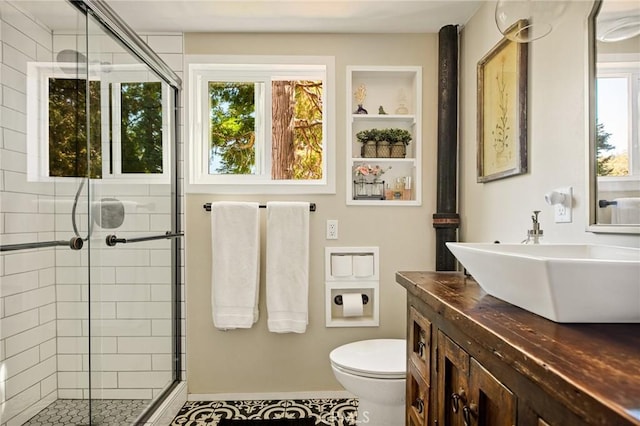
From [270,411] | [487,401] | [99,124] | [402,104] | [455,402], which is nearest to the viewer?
[487,401]

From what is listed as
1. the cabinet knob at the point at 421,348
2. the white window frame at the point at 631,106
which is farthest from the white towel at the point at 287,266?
the white window frame at the point at 631,106

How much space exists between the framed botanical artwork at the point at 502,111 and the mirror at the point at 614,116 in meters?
0.39

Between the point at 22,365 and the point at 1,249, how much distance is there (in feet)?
1.47

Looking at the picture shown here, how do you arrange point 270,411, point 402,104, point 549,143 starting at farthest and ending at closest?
point 402,104 < point 270,411 < point 549,143

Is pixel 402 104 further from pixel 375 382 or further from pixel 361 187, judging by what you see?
pixel 375 382

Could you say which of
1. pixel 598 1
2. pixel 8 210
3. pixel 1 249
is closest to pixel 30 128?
pixel 8 210

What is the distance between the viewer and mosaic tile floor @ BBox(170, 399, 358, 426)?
2.09 m

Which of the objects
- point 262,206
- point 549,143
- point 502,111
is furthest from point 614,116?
point 262,206

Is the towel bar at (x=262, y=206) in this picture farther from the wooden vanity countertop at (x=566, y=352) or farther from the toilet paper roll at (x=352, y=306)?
the wooden vanity countertop at (x=566, y=352)

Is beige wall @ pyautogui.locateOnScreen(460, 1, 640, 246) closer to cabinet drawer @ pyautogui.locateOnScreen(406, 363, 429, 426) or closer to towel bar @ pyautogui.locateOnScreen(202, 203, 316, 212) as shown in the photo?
cabinet drawer @ pyautogui.locateOnScreen(406, 363, 429, 426)

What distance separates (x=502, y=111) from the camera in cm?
178

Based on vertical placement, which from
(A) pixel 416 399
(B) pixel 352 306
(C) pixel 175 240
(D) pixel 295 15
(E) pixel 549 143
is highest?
(D) pixel 295 15

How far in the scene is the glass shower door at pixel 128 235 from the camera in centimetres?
161

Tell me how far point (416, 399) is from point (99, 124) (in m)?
1.67
